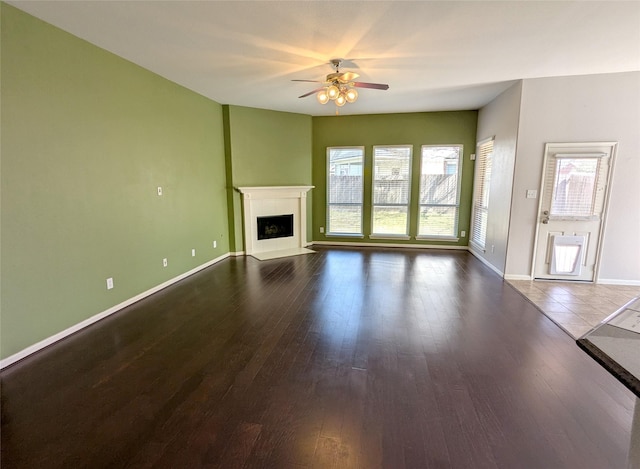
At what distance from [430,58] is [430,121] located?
3.14 meters

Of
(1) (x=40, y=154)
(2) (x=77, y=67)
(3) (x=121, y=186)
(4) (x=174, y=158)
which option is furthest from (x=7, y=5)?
(4) (x=174, y=158)

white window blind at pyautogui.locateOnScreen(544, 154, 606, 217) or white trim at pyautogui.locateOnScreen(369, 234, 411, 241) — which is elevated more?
white window blind at pyautogui.locateOnScreen(544, 154, 606, 217)

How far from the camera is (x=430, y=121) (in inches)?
254

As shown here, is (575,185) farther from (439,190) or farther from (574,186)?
(439,190)

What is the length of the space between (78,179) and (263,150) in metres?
3.63

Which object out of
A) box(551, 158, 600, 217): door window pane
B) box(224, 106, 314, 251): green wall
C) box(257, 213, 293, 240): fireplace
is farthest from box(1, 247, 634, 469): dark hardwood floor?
box(224, 106, 314, 251): green wall

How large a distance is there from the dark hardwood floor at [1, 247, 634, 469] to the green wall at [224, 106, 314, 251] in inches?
116

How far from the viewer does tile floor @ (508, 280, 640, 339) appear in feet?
10.7

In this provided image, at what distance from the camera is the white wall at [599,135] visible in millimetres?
4129

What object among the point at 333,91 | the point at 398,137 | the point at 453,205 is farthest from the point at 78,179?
the point at 453,205

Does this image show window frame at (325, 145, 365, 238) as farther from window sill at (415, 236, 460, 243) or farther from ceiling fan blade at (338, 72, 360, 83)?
ceiling fan blade at (338, 72, 360, 83)

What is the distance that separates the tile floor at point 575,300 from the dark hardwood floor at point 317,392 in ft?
0.90

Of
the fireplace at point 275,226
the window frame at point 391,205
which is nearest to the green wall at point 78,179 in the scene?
the fireplace at point 275,226

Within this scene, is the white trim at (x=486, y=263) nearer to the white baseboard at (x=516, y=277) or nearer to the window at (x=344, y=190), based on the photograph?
the white baseboard at (x=516, y=277)
